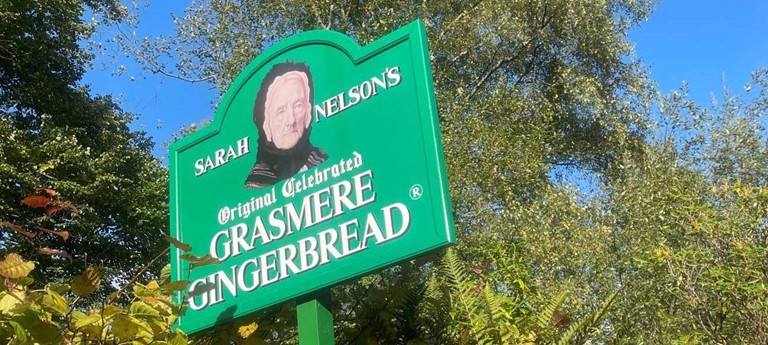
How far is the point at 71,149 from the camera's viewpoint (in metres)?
13.6

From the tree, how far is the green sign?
34.2 ft

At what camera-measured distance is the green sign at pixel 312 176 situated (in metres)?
2.75

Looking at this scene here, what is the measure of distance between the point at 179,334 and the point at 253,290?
360 millimetres

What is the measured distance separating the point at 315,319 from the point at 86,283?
0.80 m

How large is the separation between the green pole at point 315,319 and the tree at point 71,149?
1108cm

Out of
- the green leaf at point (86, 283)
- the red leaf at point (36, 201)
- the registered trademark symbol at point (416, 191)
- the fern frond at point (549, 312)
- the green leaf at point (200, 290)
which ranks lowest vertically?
the fern frond at point (549, 312)

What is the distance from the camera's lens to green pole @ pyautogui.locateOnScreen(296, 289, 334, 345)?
2.82 meters

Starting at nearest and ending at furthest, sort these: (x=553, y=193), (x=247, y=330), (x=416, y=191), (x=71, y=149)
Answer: (x=416, y=191) < (x=247, y=330) < (x=553, y=193) < (x=71, y=149)

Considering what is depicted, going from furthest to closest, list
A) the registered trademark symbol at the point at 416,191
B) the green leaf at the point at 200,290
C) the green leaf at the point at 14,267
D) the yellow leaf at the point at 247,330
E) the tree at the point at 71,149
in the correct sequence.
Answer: the tree at the point at 71,149, the yellow leaf at the point at 247,330, the green leaf at the point at 200,290, the registered trademark symbol at the point at 416,191, the green leaf at the point at 14,267

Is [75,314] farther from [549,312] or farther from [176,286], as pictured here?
[549,312]

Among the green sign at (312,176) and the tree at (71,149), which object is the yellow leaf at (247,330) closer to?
the green sign at (312,176)

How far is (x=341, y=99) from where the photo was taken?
314 centimetres

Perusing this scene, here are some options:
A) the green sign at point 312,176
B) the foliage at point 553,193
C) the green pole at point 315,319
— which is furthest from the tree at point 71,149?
the green pole at point 315,319

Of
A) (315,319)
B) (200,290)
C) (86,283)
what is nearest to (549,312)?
(315,319)
